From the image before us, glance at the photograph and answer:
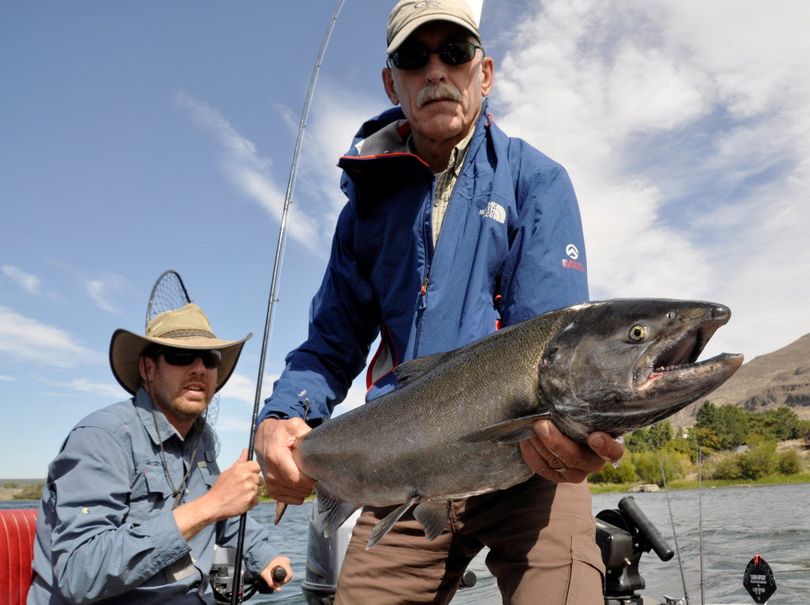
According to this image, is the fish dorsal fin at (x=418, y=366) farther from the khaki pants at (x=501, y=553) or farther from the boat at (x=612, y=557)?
the boat at (x=612, y=557)

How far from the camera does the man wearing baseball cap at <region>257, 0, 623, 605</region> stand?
8.39ft

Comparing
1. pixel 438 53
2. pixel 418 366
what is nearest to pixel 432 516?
pixel 418 366

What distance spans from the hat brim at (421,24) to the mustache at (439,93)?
26cm

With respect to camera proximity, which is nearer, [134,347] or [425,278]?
[425,278]

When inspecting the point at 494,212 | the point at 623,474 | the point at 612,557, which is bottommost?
the point at 612,557

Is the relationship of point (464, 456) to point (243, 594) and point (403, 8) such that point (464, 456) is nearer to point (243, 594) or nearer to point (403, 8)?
point (403, 8)

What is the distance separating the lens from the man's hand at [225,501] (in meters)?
4.09

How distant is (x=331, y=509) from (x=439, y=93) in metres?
2.01

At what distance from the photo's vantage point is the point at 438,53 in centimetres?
303

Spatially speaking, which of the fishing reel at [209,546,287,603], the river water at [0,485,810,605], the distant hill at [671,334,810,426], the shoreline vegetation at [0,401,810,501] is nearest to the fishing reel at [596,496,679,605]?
the river water at [0,485,810,605]

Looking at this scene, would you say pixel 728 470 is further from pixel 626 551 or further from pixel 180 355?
pixel 180 355

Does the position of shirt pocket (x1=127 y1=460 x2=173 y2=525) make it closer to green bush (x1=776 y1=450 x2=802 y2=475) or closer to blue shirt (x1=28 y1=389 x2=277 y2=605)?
blue shirt (x1=28 y1=389 x2=277 y2=605)

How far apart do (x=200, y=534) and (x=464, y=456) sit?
3.04 m

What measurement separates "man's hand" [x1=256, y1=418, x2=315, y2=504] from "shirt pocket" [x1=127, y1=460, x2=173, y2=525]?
1.60 m
